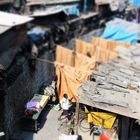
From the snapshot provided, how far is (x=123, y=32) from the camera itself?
28234 millimetres

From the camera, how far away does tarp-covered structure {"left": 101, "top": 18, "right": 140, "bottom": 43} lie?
27.9 metres

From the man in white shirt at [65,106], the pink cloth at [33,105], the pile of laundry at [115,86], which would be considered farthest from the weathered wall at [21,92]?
the pile of laundry at [115,86]

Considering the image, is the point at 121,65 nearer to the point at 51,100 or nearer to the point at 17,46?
the point at 51,100


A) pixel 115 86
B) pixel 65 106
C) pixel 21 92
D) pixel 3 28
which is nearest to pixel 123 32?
pixel 3 28

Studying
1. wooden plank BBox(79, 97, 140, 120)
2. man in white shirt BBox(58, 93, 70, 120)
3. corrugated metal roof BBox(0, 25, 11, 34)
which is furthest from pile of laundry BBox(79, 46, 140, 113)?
corrugated metal roof BBox(0, 25, 11, 34)

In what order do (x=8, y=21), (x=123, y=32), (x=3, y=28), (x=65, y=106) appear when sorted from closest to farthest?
1. (x=65, y=106)
2. (x=3, y=28)
3. (x=8, y=21)
4. (x=123, y=32)

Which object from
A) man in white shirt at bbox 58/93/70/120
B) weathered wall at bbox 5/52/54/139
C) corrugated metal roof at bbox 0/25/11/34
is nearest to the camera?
weathered wall at bbox 5/52/54/139

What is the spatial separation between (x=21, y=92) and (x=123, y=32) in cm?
1647

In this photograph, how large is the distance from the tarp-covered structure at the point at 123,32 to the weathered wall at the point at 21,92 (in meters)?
12.8

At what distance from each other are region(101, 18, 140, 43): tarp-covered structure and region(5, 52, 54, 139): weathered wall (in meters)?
12.8

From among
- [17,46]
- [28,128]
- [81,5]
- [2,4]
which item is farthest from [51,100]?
[81,5]

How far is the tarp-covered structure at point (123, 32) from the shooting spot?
27.9m

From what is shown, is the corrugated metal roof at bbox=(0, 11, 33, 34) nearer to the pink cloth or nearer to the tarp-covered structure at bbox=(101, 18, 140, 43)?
the pink cloth

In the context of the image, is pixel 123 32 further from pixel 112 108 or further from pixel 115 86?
pixel 112 108
